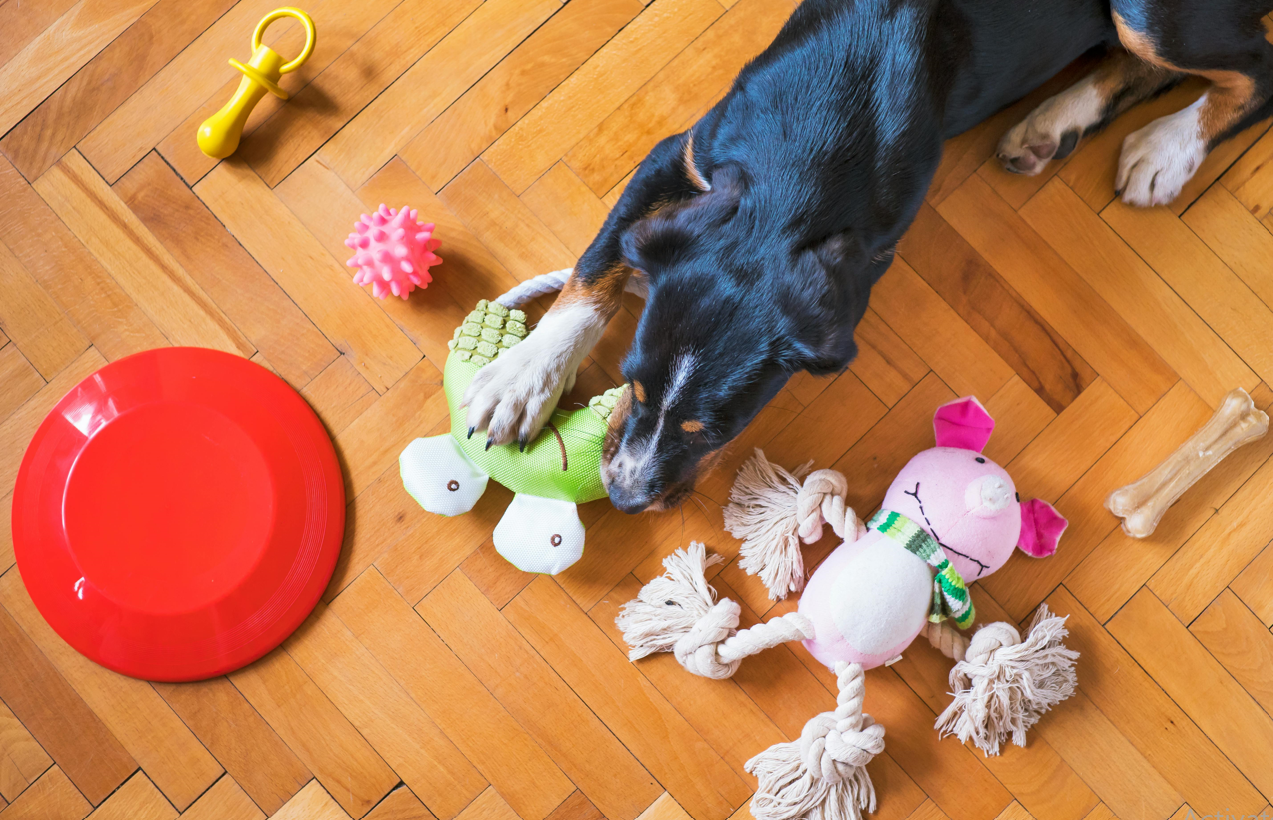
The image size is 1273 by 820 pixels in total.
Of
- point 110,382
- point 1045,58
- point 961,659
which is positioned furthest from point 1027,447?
point 110,382

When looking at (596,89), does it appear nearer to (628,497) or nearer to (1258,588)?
(628,497)

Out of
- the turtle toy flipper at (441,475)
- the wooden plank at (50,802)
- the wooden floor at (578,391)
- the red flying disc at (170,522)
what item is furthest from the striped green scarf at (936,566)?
the wooden plank at (50,802)

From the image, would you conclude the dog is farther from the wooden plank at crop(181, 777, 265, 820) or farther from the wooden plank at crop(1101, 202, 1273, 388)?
the wooden plank at crop(181, 777, 265, 820)

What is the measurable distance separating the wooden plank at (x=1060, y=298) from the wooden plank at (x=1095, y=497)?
2.2 inches

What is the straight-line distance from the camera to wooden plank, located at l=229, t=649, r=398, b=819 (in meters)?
1.74

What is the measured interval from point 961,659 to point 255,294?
5.56 ft

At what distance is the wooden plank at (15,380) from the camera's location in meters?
1.76

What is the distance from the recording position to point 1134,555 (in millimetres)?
1785

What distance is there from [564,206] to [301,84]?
649 millimetres

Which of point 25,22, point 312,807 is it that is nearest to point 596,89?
point 25,22

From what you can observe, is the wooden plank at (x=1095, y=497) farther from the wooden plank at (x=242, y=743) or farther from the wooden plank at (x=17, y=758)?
the wooden plank at (x=17, y=758)

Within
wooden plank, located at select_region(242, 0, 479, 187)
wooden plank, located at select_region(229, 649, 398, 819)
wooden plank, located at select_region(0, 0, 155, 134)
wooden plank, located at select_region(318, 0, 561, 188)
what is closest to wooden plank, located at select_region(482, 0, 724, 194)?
Answer: wooden plank, located at select_region(318, 0, 561, 188)

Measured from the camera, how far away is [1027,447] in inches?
70.7

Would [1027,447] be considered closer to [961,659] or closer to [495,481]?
[961,659]
